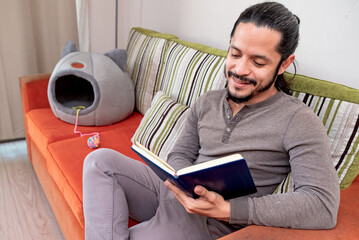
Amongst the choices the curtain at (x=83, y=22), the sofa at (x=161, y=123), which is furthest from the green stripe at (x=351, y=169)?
the curtain at (x=83, y=22)

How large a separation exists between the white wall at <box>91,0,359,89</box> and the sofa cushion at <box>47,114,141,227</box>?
2.58ft

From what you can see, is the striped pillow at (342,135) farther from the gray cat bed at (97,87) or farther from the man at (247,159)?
the gray cat bed at (97,87)

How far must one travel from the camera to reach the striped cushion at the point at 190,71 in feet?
4.65

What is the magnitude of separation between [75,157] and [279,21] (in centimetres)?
108

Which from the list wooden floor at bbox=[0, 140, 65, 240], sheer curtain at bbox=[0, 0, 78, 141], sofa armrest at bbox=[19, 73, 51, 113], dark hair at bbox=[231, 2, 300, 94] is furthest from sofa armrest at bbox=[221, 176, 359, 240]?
sheer curtain at bbox=[0, 0, 78, 141]

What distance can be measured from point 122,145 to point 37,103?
76 centimetres

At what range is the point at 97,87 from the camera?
5.67 ft

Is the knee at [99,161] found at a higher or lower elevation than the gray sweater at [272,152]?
lower

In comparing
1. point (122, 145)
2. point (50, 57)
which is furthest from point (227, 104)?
point (50, 57)

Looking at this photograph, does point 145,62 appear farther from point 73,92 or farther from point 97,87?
point 73,92

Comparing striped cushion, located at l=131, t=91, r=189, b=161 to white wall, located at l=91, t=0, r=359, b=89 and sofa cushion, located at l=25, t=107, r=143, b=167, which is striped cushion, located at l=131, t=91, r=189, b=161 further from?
white wall, located at l=91, t=0, r=359, b=89

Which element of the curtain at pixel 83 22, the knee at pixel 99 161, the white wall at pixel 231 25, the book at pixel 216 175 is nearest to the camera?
the book at pixel 216 175

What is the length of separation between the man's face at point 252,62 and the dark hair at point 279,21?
0.02 metres

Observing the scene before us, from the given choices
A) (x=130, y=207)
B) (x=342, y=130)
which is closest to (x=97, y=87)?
(x=130, y=207)
